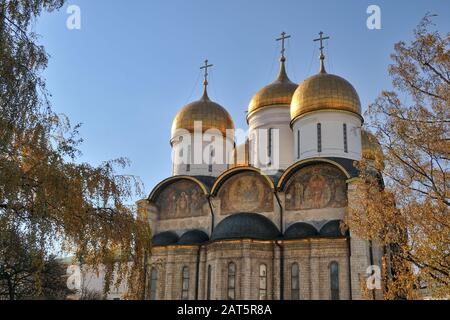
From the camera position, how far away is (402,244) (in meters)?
7.79

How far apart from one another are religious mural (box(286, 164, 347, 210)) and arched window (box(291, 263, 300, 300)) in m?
2.05

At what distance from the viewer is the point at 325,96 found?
18016 millimetres

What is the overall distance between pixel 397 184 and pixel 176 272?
35.1 feet

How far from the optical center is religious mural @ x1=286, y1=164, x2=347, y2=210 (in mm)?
16188

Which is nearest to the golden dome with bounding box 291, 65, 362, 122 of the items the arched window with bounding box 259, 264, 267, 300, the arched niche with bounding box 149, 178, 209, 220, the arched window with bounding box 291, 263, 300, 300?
the arched niche with bounding box 149, 178, 209, 220

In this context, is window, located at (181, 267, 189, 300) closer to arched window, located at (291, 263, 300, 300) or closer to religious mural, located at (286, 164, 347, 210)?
arched window, located at (291, 263, 300, 300)

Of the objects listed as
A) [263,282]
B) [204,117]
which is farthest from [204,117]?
[263,282]

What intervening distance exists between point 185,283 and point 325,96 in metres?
8.18

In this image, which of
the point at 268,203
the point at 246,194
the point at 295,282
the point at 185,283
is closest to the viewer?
the point at 295,282

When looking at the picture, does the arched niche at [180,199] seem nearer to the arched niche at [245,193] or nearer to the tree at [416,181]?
the arched niche at [245,193]

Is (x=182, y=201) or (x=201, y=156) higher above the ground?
(x=201, y=156)

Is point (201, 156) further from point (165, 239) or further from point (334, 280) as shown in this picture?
point (334, 280)
